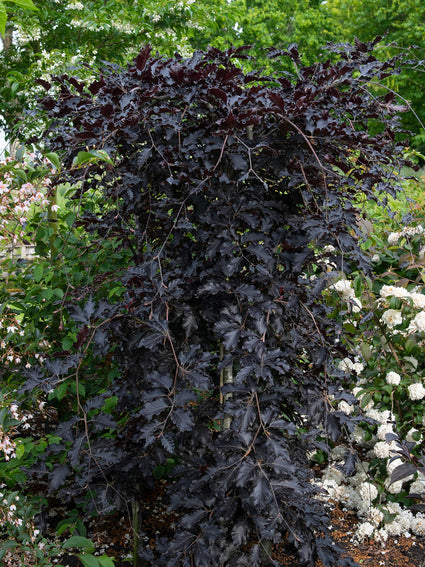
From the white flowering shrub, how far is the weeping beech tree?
2.42 ft

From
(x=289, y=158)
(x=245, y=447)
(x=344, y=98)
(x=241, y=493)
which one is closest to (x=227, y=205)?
(x=289, y=158)

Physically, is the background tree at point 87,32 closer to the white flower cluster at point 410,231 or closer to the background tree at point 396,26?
the white flower cluster at point 410,231

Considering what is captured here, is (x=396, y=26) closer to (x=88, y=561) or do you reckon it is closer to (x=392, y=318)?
(x=392, y=318)

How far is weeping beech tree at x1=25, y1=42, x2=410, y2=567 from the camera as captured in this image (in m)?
1.53

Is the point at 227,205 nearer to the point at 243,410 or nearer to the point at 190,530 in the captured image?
the point at 243,410

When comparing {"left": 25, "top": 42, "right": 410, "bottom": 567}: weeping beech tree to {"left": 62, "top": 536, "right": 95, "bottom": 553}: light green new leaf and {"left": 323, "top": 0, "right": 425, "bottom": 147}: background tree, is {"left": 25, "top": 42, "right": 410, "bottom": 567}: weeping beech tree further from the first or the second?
{"left": 323, "top": 0, "right": 425, "bottom": 147}: background tree

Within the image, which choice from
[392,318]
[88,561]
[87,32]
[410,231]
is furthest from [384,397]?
[87,32]

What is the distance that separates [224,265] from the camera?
5.19 ft

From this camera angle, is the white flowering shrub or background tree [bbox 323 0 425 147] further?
background tree [bbox 323 0 425 147]

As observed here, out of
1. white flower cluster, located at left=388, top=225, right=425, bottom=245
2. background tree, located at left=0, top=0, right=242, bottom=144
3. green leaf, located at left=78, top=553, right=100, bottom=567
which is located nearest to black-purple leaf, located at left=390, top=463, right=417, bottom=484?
green leaf, located at left=78, top=553, right=100, bottom=567

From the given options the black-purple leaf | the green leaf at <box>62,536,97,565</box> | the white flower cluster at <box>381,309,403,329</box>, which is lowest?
the green leaf at <box>62,536,97,565</box>

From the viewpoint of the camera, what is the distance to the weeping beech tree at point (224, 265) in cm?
153

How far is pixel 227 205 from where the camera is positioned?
5.20 ft

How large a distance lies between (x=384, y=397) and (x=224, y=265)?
63.3 inches
